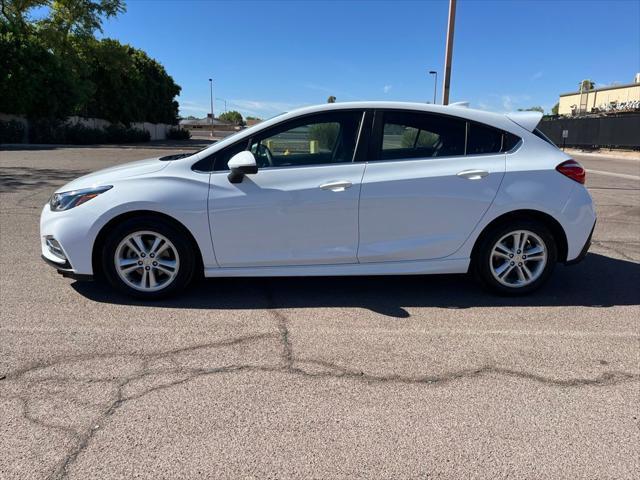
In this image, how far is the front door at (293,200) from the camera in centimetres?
418

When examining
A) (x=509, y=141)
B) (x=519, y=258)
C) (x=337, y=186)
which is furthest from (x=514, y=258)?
(x=337, y=186)

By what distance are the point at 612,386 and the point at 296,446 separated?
2.02 metres

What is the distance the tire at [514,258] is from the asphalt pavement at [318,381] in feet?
0.60

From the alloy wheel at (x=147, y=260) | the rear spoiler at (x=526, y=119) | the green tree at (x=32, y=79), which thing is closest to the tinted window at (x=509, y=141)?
the rear spoiler at (x=526, y=119)

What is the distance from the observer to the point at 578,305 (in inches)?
178

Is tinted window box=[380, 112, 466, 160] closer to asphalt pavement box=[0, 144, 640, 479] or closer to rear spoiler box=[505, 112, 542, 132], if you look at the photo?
rear spoiler box=[505, 112, 542, 132]

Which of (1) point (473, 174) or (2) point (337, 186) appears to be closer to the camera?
(2) point (337, 186)

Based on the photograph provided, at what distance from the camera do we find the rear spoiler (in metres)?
4.61

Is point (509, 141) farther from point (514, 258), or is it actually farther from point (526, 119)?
point (514, 258)

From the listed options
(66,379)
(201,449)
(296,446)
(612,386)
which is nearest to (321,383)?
(296,446)

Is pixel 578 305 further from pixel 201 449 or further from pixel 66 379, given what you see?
pixel 66 379

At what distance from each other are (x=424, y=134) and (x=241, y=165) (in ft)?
5.40

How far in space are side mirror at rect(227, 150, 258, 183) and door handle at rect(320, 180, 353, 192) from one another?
0.58m

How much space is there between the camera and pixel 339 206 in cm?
421
